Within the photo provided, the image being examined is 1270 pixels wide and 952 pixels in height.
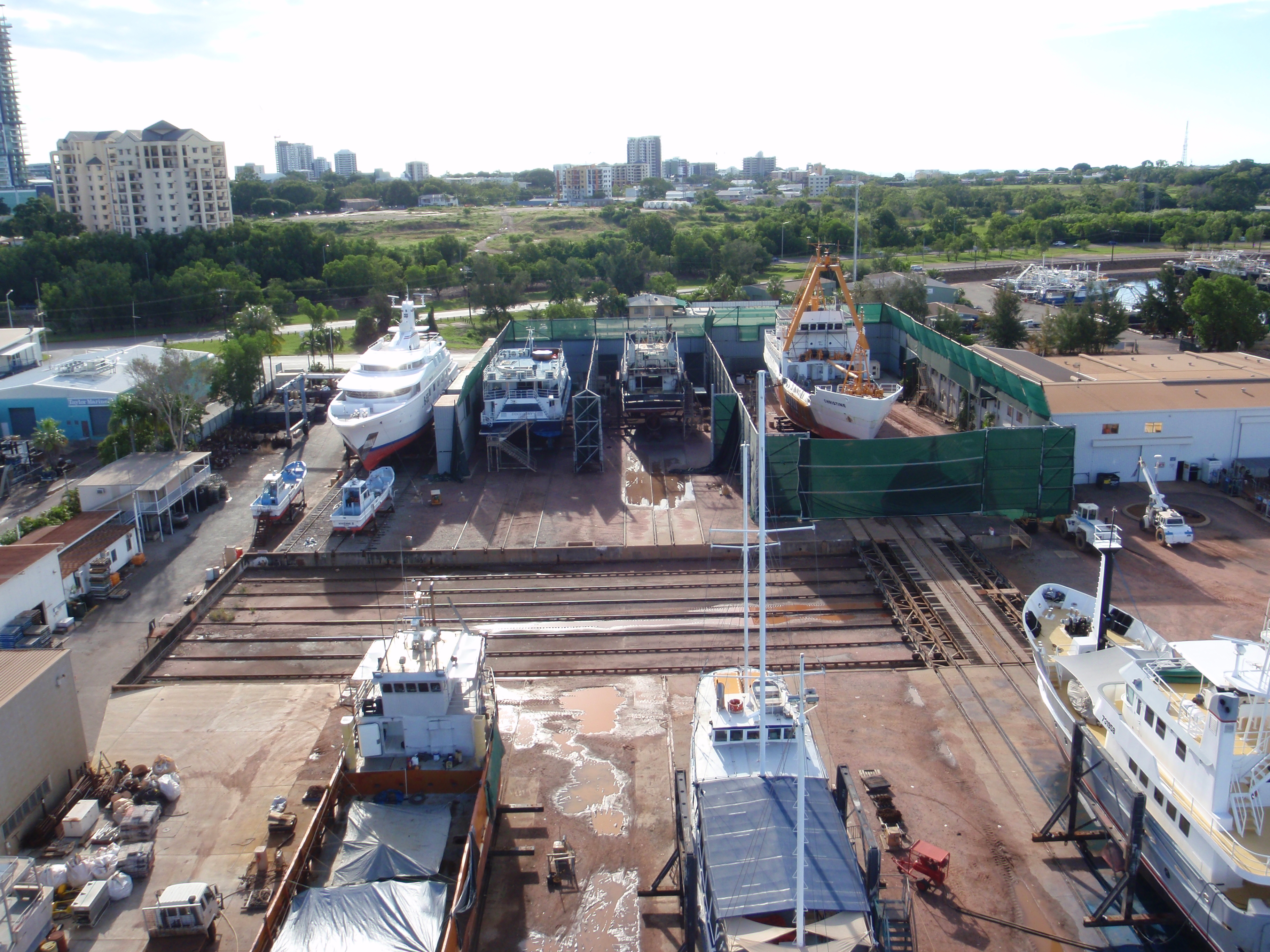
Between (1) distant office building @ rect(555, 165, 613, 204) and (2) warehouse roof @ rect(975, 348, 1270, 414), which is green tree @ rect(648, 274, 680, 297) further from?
(1) distant office building @ rect(555, 165, 613, 204)

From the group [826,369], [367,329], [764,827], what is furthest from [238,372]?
[764,827]

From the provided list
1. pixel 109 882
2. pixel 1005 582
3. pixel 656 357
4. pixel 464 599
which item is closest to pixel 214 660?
pixel 464 599

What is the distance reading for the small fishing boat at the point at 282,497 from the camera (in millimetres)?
24500

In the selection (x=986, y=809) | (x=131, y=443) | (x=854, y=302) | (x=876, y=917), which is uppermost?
(x=854, y=302)

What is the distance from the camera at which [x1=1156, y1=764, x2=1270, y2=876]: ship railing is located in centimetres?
1074

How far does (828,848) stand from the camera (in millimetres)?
10719

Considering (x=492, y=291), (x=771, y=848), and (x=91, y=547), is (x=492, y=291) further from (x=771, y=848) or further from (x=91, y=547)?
(x=771, y=848)

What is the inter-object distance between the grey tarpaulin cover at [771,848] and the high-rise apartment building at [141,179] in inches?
2855

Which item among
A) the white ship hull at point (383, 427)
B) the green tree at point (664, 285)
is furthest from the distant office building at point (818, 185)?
the white ship hull at point (383, 427)

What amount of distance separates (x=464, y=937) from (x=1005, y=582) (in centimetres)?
1493

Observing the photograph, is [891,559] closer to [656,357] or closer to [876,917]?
[876,917]

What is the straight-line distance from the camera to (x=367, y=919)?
10.7 meters

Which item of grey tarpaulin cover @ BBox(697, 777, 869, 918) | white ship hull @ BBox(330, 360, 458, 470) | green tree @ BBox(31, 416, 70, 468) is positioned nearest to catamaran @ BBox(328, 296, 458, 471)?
→ white ship hull @ BBox(330, 360, 458, 470)

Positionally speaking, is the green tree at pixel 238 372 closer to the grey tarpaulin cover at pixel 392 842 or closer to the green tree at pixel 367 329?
the green tree at pixel 367 329
